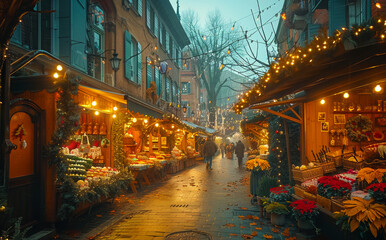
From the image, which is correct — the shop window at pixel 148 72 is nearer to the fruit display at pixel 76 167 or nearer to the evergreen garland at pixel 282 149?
the evergreen garland at pixel 282 149

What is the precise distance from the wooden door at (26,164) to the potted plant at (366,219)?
5809mm

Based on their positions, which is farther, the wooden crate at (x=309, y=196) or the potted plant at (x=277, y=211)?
the potted plant at (x=277, y=211)

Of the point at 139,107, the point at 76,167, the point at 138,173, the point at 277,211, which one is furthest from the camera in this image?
the point at 138,173

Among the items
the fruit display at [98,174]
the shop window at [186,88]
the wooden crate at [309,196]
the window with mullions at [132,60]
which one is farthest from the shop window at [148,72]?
the shop window at [186,88]

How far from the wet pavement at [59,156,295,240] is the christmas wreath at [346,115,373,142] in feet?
10.9

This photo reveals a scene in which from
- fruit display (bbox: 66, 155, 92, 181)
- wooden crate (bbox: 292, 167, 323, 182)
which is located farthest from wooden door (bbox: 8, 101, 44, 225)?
wooden crate (bbox: 292, 167, 323, 182)

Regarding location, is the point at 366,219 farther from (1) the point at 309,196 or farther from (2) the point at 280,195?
(2) the point at 280,195

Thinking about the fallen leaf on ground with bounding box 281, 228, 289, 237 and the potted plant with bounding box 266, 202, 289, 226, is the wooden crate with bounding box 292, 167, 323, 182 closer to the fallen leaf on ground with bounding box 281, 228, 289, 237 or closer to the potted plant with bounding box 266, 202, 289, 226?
the potted plant with bounding box 266, 202, 289, 226

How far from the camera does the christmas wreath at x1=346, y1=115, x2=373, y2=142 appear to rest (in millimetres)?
8562

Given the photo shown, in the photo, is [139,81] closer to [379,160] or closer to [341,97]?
[341,97]

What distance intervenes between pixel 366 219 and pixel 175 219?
4.50 meters

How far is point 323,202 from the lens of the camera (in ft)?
20.0

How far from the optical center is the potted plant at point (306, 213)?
5.94 meters

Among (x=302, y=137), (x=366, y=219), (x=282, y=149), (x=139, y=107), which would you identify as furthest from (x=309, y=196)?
(x=139, y=107)
